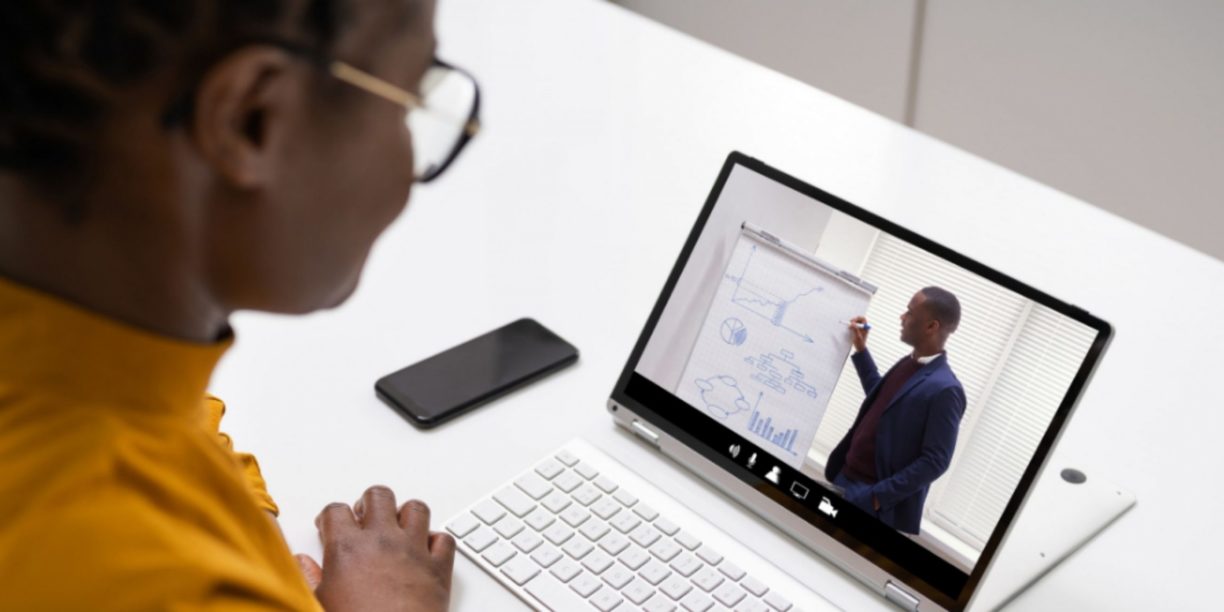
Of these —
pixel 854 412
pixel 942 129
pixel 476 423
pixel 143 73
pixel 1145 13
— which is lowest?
pixel 476 423

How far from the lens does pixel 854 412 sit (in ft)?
3.14

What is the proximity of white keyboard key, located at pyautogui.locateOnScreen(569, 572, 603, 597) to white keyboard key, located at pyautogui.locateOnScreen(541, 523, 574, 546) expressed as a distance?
40 mm

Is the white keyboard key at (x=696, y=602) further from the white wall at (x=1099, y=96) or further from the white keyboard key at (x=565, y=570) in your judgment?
the white wall at (x=1099, y=96)

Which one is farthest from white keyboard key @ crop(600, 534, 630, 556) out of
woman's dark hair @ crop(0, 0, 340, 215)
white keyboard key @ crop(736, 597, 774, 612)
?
woman's dark hair @ crop(0, 0, 340, 215)

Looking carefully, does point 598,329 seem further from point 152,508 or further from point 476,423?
point 152,508

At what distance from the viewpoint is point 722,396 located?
3.39 ft

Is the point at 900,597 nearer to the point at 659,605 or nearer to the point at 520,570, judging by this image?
the point at 659,605

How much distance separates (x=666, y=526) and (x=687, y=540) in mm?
22

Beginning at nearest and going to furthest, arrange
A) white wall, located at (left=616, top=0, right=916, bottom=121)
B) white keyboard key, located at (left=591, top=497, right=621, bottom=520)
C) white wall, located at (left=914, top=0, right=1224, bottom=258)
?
white keyboard key, located at (left=591, top=497, right=621, bottom=520) → white wall, located at (left=914, top=0, right=1224, bottom=258) → white wall, located at (left=616, top=0, right=916, bottom=121)

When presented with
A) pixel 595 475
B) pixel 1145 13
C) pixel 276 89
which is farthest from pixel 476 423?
pixel 1145 13

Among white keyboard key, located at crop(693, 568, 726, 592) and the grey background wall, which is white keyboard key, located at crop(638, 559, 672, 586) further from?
the grey background wall

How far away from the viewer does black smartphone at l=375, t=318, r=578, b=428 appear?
1.09m

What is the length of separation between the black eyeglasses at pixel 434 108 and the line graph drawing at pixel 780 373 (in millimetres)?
392

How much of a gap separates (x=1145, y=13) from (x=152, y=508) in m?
2.18
